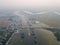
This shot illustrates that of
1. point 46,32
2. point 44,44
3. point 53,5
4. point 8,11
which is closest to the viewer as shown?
point 44,44

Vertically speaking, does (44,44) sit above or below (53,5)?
below

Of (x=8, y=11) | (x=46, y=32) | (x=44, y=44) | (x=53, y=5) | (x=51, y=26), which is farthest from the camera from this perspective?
(x=53, y=5)

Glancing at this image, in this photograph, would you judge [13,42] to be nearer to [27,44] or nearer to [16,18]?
[27,44]

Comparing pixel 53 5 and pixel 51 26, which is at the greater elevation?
pixel 53 5

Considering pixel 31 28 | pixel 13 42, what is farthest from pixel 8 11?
pixel 13 42

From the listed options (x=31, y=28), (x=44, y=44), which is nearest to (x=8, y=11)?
(x=31, y=28)

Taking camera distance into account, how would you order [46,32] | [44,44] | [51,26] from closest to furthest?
[44,44] → [46,32] → [51,26]

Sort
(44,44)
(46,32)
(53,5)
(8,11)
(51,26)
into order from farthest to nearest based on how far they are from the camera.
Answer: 1. (53,5)
2. (8,11)
3. (51,26)
4. (46,32)
5. (44,44)

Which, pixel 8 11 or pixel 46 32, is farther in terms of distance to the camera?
pixel 8 11

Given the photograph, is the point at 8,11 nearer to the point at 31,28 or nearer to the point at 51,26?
the point at 31,28
